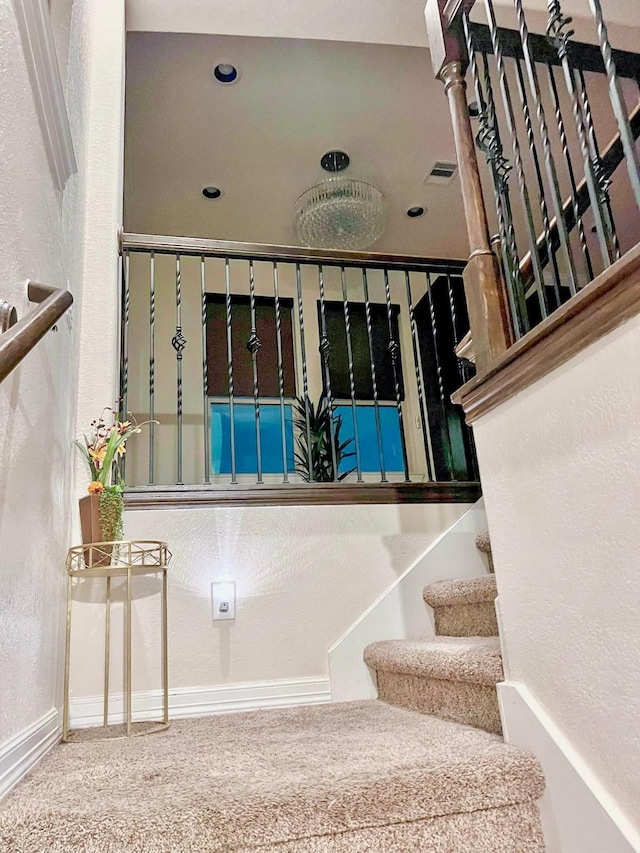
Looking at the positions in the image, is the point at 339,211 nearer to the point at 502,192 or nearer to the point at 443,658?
the point at 502,192

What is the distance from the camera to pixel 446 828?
3.44 ft

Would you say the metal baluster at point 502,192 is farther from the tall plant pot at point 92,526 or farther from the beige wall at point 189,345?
the beige wall at point 189,345

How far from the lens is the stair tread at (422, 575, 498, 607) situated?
173cm

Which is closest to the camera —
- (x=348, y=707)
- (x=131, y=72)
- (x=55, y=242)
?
(x=55, y=242)

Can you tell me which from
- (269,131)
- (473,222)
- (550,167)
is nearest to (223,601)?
(473,222)

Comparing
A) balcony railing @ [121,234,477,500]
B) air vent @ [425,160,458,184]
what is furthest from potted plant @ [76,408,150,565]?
Answer: air vent @ [425,160,458,184]

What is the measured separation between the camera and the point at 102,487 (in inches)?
72.9

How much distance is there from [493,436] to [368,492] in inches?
39.2

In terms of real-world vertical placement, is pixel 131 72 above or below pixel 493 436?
above

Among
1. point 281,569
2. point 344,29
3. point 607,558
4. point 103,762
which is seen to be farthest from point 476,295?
point 344,29

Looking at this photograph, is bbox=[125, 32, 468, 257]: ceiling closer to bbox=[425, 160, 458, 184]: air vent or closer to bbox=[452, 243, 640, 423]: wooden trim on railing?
bbox=[425, 160, 458, 184]: air vent

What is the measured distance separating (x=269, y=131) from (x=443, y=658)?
3.99 metres

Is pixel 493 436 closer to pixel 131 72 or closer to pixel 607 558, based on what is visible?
pixel 607 558

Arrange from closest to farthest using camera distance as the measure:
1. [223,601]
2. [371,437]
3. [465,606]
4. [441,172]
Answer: [465,606] → [223,601] → [441,172] → [371,437]
